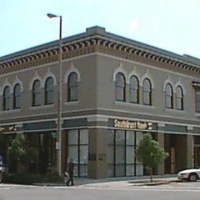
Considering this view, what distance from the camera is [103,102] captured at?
3456 centimetres

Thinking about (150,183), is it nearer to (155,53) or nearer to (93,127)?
(93,127)

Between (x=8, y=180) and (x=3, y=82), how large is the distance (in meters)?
11.5

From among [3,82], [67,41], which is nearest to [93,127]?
[67,41]

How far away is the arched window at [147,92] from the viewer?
3812cm

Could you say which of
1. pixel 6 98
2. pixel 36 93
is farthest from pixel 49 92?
pixel 6 98

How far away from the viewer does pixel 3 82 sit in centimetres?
4306

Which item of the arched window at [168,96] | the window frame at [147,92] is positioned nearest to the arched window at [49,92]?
the window frame at [147,92]

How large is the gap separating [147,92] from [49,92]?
768 cm

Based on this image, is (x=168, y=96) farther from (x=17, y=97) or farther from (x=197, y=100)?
(x=17, y=97)

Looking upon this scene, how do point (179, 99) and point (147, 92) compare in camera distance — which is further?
point (179, 99)

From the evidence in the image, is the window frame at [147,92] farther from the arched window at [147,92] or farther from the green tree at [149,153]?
the green tree at [149,153]

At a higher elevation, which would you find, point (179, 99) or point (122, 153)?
point (179, 99)

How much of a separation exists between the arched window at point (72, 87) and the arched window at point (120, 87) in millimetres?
2951

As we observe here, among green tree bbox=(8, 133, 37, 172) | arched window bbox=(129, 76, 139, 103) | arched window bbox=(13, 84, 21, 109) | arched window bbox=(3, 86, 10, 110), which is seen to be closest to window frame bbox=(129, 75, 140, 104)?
arched window bbox=(129, 76, 139, 103)
